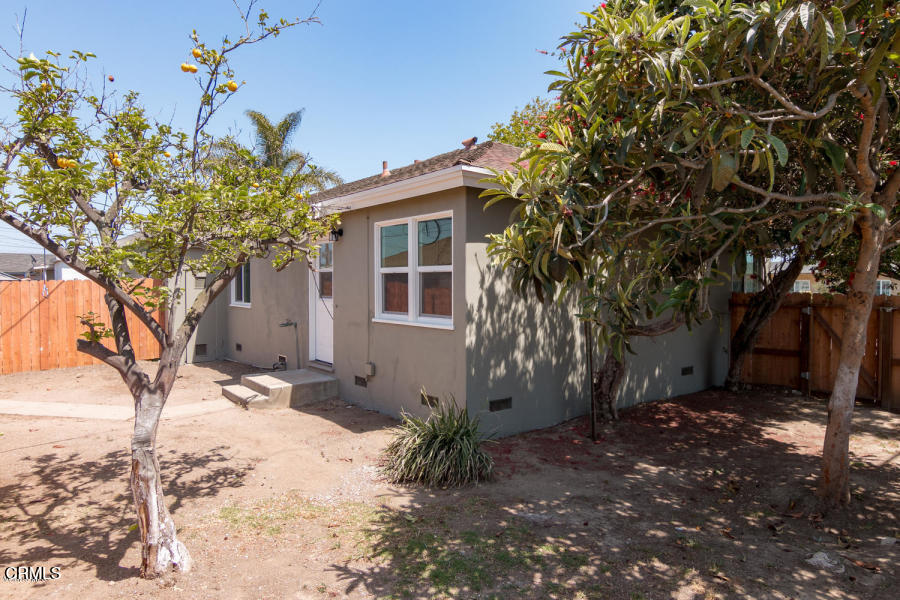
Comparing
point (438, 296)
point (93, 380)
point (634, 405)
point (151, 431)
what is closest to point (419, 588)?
point (151, 431)

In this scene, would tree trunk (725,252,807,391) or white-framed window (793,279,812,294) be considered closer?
tree trunk (725,252,807,391)

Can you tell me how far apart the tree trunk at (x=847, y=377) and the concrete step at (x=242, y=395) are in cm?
712

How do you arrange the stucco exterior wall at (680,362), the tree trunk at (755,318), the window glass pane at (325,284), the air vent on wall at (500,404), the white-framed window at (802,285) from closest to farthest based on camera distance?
the air vent on wall at (500,404) < the stucco exterior wall at (680,362) < the tree trunk at (755,318) < the window glass pane at (325,284) < the white-framed window at (802,285)

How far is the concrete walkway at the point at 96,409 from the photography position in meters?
7.97

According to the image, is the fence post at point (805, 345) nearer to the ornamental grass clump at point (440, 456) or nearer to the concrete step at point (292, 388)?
the ornamental grass clump at point (440, 456)

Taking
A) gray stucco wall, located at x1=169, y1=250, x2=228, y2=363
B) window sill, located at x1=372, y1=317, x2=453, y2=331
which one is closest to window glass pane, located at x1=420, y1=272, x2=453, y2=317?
window sill, located at x1=372, y1=317, x2=453, y2=331

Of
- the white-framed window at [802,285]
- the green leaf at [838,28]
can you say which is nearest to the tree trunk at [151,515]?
the green leaf at [838,28]

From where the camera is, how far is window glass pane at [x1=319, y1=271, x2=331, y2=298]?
9.57 metres

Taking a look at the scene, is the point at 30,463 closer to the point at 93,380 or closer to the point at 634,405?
the point at 93,380

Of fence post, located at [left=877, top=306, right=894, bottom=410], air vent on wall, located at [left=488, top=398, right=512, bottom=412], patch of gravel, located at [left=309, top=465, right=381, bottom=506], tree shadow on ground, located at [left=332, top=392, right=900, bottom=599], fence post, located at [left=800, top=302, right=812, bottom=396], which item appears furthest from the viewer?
fence post, located at [left=800, top=302, right=812, bottom=396]

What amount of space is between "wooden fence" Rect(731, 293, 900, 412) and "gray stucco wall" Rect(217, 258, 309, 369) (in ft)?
26.8

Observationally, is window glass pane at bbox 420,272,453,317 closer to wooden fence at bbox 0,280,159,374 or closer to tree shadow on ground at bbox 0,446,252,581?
tree shadow on ground at bbox 0,446,252,581

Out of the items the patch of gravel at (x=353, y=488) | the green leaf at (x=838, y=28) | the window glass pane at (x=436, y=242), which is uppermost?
the green leaf at (x=838, y=28)

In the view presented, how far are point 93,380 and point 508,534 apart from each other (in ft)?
32.5
